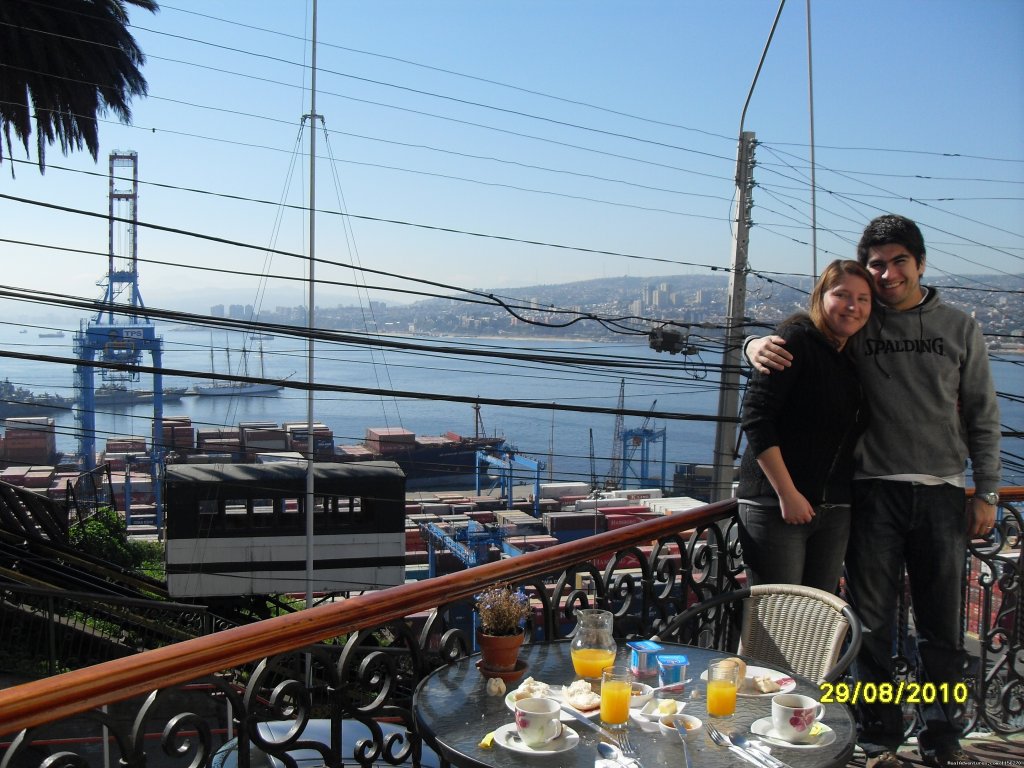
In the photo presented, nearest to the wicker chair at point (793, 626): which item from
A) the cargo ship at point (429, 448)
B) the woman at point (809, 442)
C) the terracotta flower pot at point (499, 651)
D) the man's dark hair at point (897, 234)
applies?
the woman at point (809, 442)

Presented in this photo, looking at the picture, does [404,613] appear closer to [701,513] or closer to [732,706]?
[732,706]

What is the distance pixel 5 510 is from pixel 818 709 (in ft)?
42.4

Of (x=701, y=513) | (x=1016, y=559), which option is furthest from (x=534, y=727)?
(x=1016, y=559)

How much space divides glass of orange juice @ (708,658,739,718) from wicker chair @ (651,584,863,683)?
0.48 m

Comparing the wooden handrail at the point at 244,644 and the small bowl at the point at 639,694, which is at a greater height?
the wooden handrail at the point at 244,644

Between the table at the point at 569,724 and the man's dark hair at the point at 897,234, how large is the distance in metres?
1.25

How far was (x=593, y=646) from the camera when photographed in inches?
71.5

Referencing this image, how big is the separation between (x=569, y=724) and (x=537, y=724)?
13cm

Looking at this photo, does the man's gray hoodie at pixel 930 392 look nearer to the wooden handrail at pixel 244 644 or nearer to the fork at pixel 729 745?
the wooden handrail at pixel 244 644

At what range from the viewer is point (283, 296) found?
11825cm

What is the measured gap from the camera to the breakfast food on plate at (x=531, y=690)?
1677 millimetres

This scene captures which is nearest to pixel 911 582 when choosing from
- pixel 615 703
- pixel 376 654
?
pixel 615 703

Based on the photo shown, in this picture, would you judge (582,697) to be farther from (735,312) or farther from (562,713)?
(735,312)

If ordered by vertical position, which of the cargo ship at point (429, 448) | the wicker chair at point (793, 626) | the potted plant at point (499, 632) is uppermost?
the potted plant at point (499, 632)
